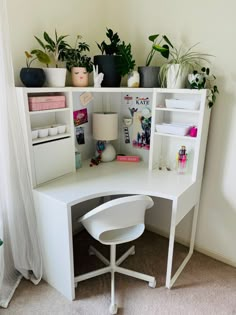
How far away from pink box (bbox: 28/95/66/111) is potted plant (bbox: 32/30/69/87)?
0.10 metres

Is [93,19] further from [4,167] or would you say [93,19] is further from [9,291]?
[9,291]

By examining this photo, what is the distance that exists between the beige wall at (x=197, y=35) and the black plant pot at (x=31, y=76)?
0.46 feet

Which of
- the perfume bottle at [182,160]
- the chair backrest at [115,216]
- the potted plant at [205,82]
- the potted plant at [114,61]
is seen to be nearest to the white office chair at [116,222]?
the chair backrest at [115,216]

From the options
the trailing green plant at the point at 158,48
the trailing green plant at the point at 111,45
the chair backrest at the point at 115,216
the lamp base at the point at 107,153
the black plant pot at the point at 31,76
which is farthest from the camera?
the lamp base at the point at 107,153

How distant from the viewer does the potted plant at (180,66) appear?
1739 millimetres

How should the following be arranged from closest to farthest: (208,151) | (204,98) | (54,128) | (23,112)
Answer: (23,112)
(204,98)
(54,128)
(208,151)

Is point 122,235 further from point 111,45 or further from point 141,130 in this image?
point 111,45

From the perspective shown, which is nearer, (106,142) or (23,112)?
(23,112)

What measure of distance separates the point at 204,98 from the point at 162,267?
1.32 meters

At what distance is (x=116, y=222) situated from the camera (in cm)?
148

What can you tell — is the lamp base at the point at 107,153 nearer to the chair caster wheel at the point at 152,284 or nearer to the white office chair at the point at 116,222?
the white office chair at the point at 116,222

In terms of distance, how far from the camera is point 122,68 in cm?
184

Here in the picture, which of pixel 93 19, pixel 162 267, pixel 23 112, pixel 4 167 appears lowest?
pixel 162 267

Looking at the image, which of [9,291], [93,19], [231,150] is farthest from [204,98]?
[9,291]
